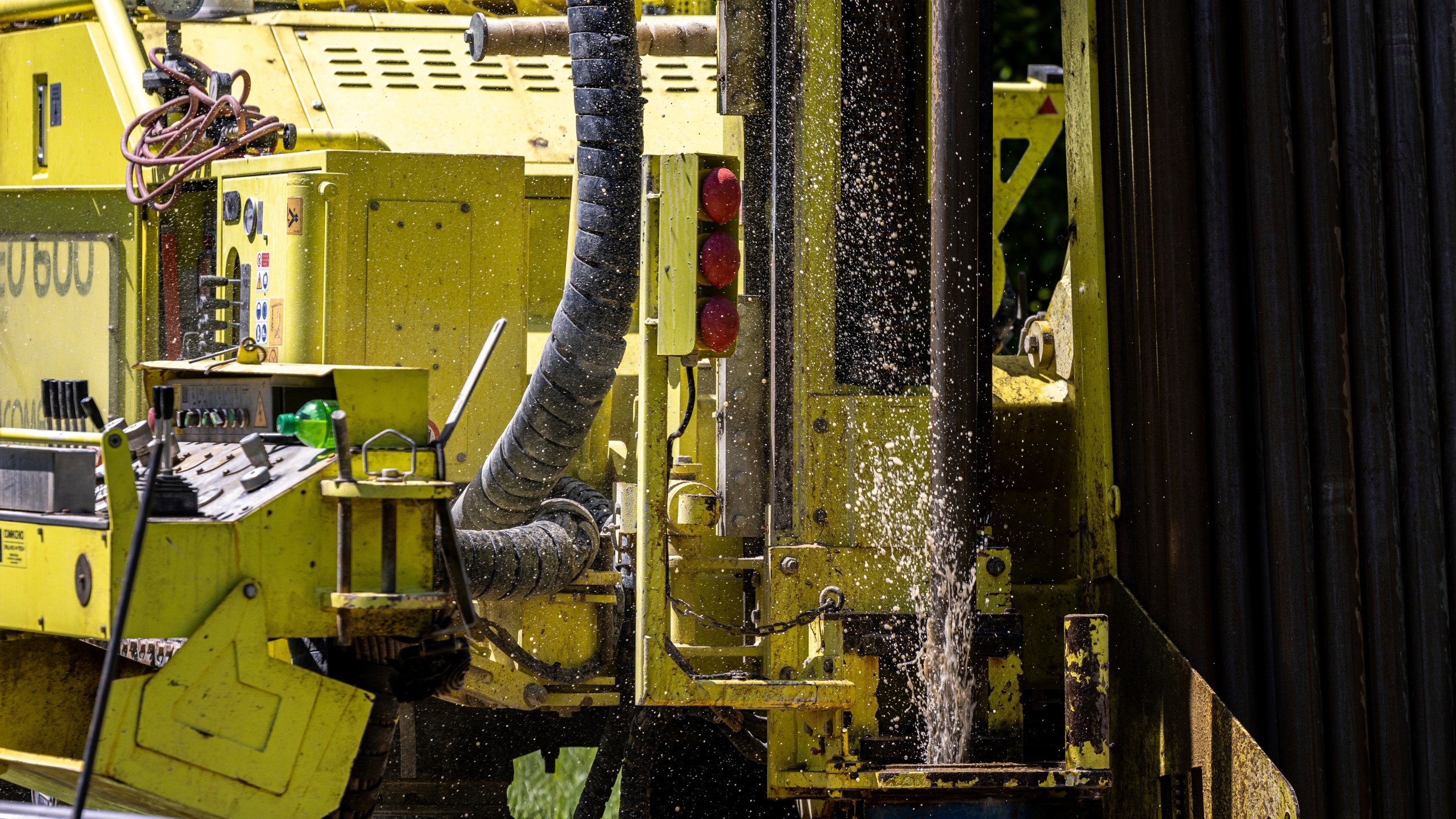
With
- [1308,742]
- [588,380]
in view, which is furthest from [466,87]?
[1308,742]

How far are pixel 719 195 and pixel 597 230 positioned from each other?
493mm

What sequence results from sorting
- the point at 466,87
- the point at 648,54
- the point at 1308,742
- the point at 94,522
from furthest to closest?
the point at 466,87, the point at 648,54, the point at 1308,742, the point at 94,522

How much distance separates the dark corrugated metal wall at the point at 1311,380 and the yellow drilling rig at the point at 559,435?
211 mm

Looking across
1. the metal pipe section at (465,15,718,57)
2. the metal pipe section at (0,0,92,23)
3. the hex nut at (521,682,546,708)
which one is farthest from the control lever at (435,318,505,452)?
the metal pipe section at (0,0,92,23)

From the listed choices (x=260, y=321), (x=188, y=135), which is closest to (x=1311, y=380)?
(x=260, y=321)

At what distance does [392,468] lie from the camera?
336 centimetres

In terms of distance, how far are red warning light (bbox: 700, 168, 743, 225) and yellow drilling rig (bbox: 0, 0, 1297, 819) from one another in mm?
13

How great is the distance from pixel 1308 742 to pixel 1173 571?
1.43ft

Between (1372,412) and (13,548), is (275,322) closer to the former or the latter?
(13,548)

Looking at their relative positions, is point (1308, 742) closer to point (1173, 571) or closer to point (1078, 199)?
point (1173, 571)

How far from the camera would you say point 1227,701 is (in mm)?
3654

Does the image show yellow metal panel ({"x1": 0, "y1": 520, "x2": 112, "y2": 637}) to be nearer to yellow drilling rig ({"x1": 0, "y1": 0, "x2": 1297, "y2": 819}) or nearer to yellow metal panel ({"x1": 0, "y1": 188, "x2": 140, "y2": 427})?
yellow drilling rig ({"x1": 0, "y1": 0, "x2": 1297, "y2": 819})

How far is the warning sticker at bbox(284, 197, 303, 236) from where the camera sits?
4.46 metres

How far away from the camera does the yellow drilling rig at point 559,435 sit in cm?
329
